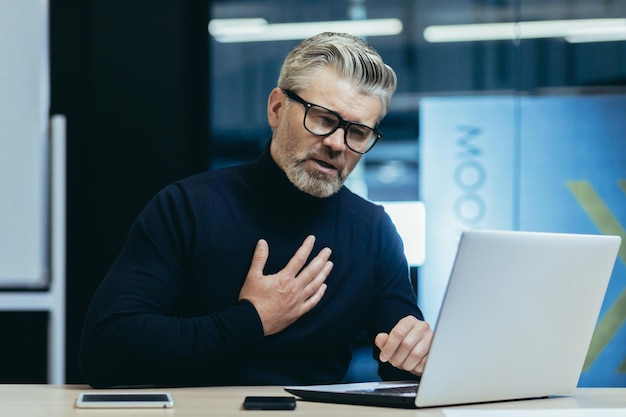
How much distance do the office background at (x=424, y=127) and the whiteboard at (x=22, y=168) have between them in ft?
1.20

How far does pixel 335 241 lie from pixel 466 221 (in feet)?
5.87

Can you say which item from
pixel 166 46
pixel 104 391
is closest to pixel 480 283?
pixel 104 391

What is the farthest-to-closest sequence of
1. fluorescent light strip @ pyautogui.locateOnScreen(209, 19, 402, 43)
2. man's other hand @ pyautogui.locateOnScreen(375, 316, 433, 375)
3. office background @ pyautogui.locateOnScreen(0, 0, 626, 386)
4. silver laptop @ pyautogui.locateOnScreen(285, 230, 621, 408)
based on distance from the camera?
1. fluorescent light strip @ pyautogui.locateOnScreen(209, 19, 402, 43)
2. office background @ pyautogui.locateOnScreen(0, 0, 626, 386)
3. man's other hand @ pyautogui.locateOnScreen(375, 316, 433, 375)
4. silver laptop @ pyautogui.locateOnScreen(285, 230, 621, 408)

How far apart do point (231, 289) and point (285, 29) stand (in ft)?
7.26

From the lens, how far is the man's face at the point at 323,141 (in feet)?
6.82

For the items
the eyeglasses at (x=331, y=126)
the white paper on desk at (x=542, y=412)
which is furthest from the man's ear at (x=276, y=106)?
the white paper on desk at (x=542, y=412)

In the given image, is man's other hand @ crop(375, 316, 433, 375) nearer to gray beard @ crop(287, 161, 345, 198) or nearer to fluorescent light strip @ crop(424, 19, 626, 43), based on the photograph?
gray beard @ crop(287, 161, 345, 198)

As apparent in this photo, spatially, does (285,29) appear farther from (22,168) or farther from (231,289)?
(231,289)

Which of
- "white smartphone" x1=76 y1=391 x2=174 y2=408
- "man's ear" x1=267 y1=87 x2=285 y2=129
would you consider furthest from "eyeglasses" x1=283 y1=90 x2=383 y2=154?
"white smartphone" x1=76 y1=391 x2=174 y2=408

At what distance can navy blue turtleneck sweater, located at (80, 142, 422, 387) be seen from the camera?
1808 millimetres

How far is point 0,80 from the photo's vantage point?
3488 millimetres

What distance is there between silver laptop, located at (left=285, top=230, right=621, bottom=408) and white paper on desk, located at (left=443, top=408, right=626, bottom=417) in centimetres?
4

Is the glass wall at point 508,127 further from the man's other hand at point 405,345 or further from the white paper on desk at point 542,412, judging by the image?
the white paper on desk at point 542,412

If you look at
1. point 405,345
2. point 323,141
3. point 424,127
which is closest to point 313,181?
point 323,141
